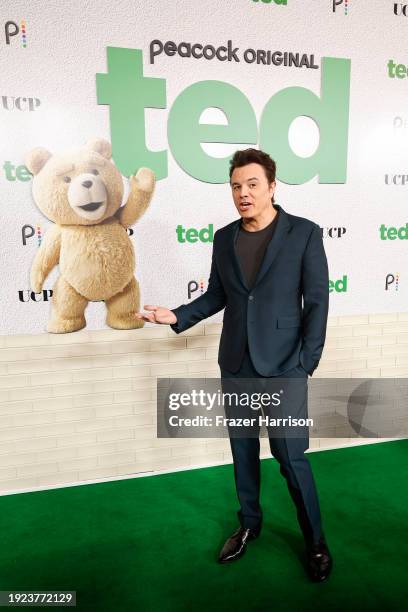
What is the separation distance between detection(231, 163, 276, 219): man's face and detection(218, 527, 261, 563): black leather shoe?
1.53m

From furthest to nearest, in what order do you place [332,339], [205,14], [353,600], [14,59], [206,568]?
1. [332,339]
2. [205,14]
3. [14,59]
4. [206,568]
5. [353,600]

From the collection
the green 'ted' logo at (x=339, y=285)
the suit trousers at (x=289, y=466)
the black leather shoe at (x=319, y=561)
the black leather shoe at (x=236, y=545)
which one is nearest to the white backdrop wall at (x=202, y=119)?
the green 'ted' logo at (x=339, y=285)

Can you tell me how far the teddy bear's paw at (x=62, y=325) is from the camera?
109 inches

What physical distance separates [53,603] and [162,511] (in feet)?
2.56

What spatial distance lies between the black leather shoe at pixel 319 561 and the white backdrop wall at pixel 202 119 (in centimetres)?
154

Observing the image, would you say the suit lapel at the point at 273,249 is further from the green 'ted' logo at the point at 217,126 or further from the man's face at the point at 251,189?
the green 'ted' logo at the point at 217,126

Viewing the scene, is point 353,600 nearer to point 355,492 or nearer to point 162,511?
point 355,492

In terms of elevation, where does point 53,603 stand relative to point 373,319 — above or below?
below

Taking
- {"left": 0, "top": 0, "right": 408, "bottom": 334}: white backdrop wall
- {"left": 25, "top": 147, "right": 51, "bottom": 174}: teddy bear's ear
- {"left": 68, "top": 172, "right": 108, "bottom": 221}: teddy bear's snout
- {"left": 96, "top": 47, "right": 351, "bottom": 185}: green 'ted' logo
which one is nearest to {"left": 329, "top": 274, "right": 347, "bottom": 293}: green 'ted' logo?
{"left": 0, "top": 0, "right": 408, "bottom": 334}: white backdrop wall

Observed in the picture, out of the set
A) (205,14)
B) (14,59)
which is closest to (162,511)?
(14,59)

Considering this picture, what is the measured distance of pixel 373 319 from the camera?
10.8 feet

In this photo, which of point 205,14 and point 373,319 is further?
point 373,319

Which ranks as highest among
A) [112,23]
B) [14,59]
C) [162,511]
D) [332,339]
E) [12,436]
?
[112,23]

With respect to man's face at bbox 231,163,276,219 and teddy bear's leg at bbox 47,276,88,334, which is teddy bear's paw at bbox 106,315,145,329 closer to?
teddy bear's leg at bbox 47,276,88,334
